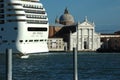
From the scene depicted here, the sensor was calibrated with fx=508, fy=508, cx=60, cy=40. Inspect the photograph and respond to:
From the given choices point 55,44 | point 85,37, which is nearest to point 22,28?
point 55,44

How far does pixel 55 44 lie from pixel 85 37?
8.60 m

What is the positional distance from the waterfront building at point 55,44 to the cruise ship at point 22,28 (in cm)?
4043

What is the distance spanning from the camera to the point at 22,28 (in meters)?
72.0

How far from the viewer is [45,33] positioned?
254 feet

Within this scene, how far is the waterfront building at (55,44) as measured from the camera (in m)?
119

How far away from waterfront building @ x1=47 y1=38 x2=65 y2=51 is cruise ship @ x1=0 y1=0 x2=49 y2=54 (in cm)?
4043

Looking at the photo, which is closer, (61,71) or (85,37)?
(61,71)

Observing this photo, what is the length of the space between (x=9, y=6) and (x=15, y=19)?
3.06 m

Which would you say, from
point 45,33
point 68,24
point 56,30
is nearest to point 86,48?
point 56,30

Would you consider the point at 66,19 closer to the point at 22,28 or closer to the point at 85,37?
the point at 85,37

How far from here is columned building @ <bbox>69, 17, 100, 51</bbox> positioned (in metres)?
122

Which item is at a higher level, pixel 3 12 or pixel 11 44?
pixel 3 12

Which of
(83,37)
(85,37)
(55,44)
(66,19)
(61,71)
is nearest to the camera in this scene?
(61,71)

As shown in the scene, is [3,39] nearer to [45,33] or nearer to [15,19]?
[15,19]
